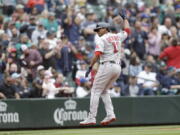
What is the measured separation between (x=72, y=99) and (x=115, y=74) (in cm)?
344

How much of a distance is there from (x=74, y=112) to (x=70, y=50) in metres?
3.76

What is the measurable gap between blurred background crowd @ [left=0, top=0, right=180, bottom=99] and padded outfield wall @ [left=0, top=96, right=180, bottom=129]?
0.87 m

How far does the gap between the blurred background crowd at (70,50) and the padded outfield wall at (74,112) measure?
87cm

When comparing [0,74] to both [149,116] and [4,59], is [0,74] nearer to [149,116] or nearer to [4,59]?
[4,59]

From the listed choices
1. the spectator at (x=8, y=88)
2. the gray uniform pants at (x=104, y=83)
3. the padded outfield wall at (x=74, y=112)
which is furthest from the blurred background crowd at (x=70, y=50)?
the gray uniform pants at (x=104, y=83)

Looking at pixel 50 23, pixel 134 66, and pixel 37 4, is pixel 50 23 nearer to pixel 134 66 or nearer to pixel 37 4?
pixel 37 4

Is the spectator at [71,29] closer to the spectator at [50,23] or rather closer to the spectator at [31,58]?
the spectator at [50,23]

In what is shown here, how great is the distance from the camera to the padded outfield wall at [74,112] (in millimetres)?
16547

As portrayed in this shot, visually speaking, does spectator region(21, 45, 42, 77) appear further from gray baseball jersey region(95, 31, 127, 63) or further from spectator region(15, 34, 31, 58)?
gray baseball jersey region(95, 31, 127, 63)

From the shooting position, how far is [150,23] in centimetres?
2380

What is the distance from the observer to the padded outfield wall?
651 inches

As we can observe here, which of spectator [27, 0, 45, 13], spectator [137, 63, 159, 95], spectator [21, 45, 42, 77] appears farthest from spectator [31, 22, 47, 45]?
spectator [137, 63, 159, 95]

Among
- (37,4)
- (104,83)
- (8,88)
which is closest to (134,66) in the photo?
(37,4)

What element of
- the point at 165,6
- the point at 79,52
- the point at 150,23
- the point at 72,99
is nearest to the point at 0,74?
the point at 72,99
